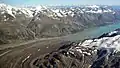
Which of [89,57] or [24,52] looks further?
[24,52]

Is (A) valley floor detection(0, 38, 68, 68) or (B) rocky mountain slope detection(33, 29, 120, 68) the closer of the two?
(B) rocky mountain slope detection(33, 29, 120, 68)

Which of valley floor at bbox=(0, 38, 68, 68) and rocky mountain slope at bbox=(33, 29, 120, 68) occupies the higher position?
rocky mountain slope at bbox=(33, 29, 120, 68)

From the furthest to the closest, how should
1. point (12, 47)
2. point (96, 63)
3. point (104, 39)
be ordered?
point (12, 47), point (104, 39), point (96, 63)

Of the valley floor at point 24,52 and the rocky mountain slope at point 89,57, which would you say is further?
the valley floor at point 24,52

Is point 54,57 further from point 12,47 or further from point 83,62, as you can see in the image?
point 12,47

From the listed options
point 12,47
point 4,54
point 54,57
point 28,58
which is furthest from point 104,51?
point 12,47

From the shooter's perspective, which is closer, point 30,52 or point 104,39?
point 104,39

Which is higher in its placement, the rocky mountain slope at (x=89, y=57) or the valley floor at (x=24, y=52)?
the rocky mountain slope at (x=89, y=57)

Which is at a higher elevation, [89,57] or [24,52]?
[89,57]
